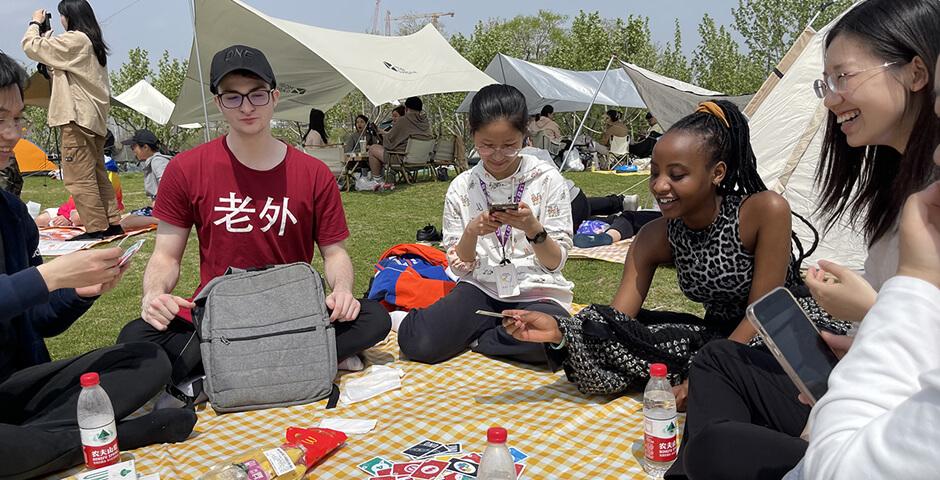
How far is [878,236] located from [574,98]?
1646cm

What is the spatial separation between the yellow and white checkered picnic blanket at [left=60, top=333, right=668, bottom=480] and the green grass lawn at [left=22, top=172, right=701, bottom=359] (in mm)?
1835

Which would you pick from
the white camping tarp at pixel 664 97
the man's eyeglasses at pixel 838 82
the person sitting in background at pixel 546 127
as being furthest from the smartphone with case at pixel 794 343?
the person sitting in background at pixel 546 127

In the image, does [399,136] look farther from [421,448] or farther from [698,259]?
[421,448]

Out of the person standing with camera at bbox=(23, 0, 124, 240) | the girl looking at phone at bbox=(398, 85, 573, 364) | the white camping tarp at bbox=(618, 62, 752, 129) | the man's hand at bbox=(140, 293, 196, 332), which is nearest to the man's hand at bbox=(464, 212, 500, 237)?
the girl looking at phone at bbox=(398, 85, 573, 364)

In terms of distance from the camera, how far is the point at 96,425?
7.61 feet

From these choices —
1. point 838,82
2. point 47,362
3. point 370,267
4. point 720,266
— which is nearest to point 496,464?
point 720,266

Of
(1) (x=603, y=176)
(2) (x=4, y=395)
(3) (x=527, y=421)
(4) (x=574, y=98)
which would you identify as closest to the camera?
(2) (x=4, y=395)

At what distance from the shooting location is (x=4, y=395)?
2451 millimetres

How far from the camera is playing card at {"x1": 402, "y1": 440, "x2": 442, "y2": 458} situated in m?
2.53

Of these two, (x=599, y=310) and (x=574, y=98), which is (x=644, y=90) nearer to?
(x=574, y=98)

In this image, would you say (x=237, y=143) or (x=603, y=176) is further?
(x=603, y=176)

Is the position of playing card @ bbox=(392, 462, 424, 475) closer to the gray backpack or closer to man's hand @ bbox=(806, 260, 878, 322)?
the gray backpack

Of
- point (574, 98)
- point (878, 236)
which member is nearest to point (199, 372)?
point (878, 236)

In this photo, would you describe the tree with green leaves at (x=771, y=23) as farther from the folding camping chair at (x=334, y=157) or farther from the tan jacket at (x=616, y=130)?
the folding camping chair at (x=334, y=157)
